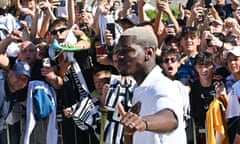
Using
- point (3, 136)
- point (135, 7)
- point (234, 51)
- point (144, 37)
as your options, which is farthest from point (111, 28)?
point (144, 37)

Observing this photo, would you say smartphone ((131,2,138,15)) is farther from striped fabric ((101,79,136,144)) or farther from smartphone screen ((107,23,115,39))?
striped fabric ((101,79,136,144))

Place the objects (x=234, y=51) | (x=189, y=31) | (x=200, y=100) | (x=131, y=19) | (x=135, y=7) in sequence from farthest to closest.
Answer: (x=135, y=7) < (x=131, y=19) < (x=189, y=31) < (x=200, y=100) < (x=234, y=51)

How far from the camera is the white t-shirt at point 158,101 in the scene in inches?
156

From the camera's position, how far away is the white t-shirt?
3963 mm

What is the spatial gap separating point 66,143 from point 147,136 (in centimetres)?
411

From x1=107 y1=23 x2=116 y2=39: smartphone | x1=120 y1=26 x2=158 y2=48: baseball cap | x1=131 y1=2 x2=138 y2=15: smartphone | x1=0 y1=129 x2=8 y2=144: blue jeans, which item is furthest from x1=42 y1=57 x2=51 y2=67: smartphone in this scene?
x1=120 y1=26 x2=158 y2=48: baseball cap

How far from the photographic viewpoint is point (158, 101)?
397cm

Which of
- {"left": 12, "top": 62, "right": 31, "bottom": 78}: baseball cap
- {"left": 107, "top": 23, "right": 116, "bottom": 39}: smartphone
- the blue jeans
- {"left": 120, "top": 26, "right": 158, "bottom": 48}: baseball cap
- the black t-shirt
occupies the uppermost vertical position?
{"left": 120, "top": 26, "right": 158, "bottom": 48}: baseball cap

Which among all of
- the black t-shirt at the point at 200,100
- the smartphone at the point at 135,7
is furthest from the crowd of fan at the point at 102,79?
the smartphone at the point at 135,7

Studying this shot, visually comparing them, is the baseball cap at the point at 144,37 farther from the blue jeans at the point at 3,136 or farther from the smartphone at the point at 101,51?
the blue jeans at the point at 3,136

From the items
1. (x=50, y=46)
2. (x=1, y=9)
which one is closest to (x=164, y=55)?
(x=50, y=46)

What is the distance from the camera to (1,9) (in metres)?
9.58

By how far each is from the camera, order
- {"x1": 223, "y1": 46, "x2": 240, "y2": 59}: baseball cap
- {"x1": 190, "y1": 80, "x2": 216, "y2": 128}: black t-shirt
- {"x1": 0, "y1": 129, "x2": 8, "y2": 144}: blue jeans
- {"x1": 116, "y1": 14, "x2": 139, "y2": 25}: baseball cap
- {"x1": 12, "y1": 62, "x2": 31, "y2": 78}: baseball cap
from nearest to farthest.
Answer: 1. {"x1": 223, "y1": 46, "x2": 240, "y2": 59}: baseball cap
2. {"x1": 190, "y1": 80, "x2": 216, "y2": 128}: black t-shirt
3. {"x1": 12, "y1": 62, "x2": 31, "y2": 78}: baseball cap
4. {"x1": 0, "y1": 129, "x2": 8, "y2": 144}: blue jeans
5. {"x1": 116, "y1": 14, "x2": 139, "y2": 25}: baseball cap

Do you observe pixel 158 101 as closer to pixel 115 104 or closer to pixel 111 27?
pixel 115 104
